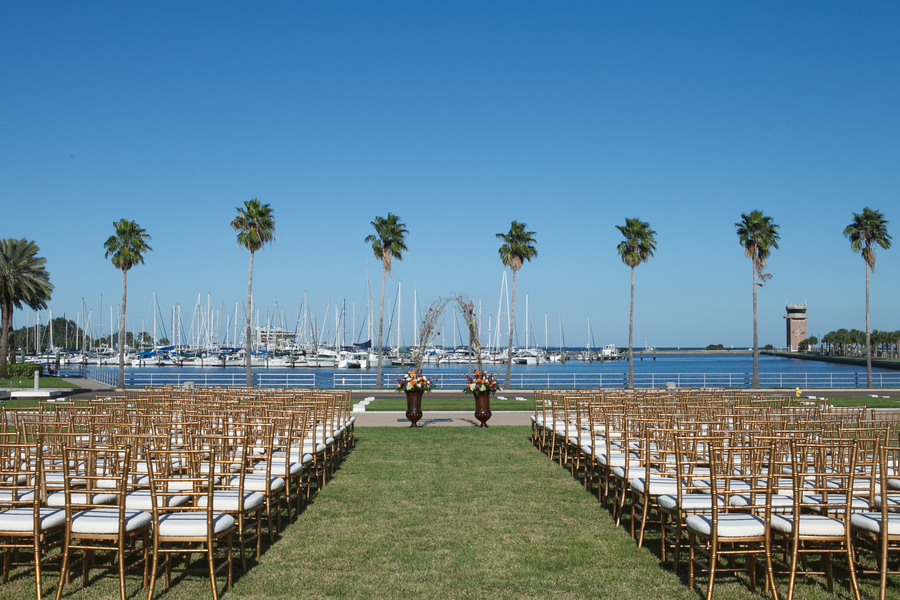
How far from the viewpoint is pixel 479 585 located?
6.06 metres

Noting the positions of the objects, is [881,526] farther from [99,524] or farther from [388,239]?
[388,239]

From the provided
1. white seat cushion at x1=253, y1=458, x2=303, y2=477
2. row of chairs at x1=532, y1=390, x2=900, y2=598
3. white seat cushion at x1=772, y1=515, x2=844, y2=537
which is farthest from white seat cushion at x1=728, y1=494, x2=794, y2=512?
white seat cushion at x1=253, y1=458, x2=303, y2=477

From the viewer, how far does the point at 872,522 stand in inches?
228

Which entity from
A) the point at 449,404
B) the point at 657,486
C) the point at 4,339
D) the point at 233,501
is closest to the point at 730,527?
the point at 657,486

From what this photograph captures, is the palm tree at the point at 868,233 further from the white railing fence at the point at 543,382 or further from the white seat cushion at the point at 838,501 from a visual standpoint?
the white seat cushion at the point at 838,501

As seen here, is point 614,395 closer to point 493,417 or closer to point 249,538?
point 493,417

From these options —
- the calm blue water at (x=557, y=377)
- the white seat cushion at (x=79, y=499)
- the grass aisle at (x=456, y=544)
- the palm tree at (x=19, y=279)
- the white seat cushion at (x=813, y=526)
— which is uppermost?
the palm tree at (x=19, y=279)

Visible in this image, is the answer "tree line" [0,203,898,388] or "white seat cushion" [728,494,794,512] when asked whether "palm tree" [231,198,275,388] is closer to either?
"tree line" [0,203,898,388]

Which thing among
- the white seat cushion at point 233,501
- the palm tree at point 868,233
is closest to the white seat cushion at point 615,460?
the white seat cushion at point 233,501

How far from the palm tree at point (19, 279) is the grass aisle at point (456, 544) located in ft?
141

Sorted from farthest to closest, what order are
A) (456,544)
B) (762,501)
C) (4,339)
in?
(4,339), (456,544), (762,501)

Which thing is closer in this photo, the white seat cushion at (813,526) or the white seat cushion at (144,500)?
the white seat cushion at (813,526)

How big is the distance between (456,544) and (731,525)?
280 cm

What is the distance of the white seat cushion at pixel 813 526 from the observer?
574cm
